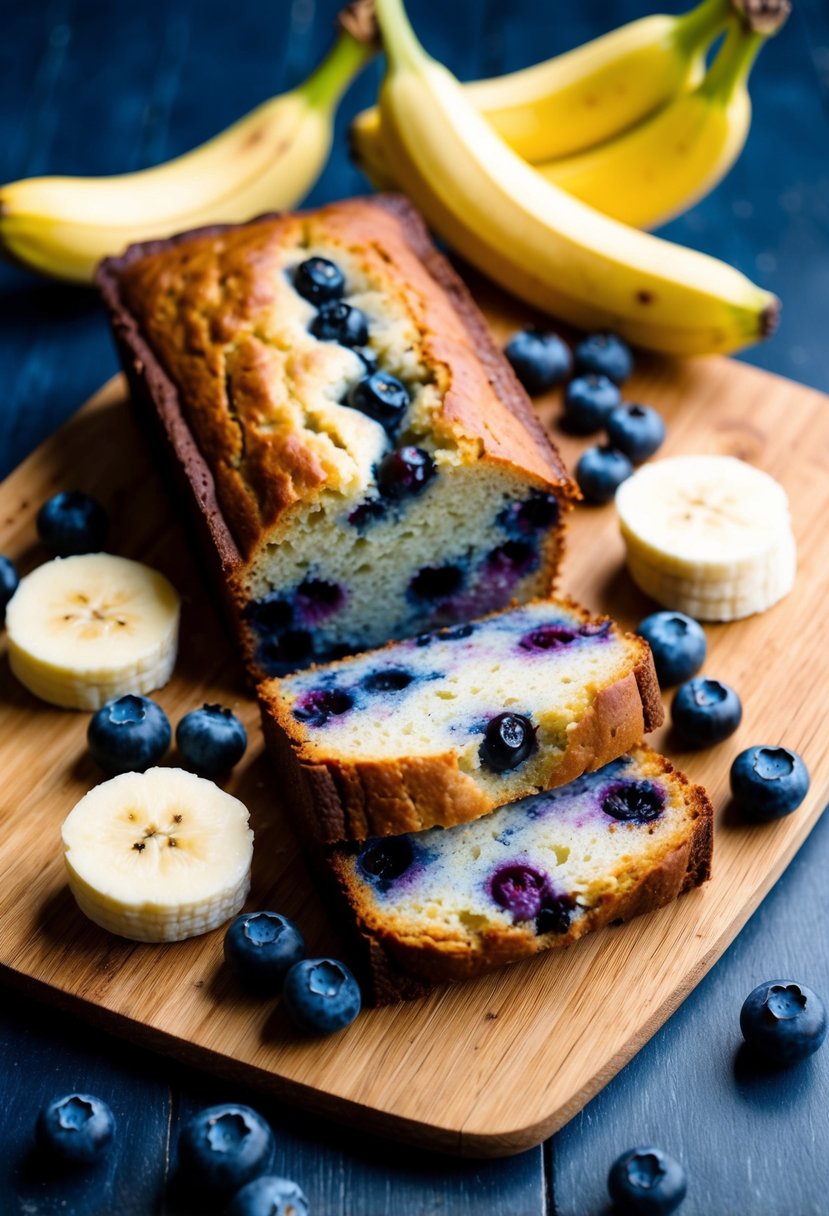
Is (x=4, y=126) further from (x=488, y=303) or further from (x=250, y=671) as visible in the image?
(x=250, y=671)

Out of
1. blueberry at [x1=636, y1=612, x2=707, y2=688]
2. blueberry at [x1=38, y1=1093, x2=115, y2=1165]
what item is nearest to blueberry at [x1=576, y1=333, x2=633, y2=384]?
blueberry at [x1=636, y1=612, x2=707, y2=688]

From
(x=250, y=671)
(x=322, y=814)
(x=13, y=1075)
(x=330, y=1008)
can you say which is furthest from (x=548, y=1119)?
(x=250, y=671)

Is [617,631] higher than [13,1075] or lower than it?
higher

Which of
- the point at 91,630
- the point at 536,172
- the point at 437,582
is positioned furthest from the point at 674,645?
the point at 536,172

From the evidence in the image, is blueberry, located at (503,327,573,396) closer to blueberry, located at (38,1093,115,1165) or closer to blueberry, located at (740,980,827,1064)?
blueberry, located at (740,980,827,1064)

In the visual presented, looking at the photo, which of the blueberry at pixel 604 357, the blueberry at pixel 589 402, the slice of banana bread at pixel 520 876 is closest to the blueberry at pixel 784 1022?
the slice of banana bread at pixel 520 876

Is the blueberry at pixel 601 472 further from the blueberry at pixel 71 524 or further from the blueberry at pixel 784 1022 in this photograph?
the blueberry at pixel 784 1022
